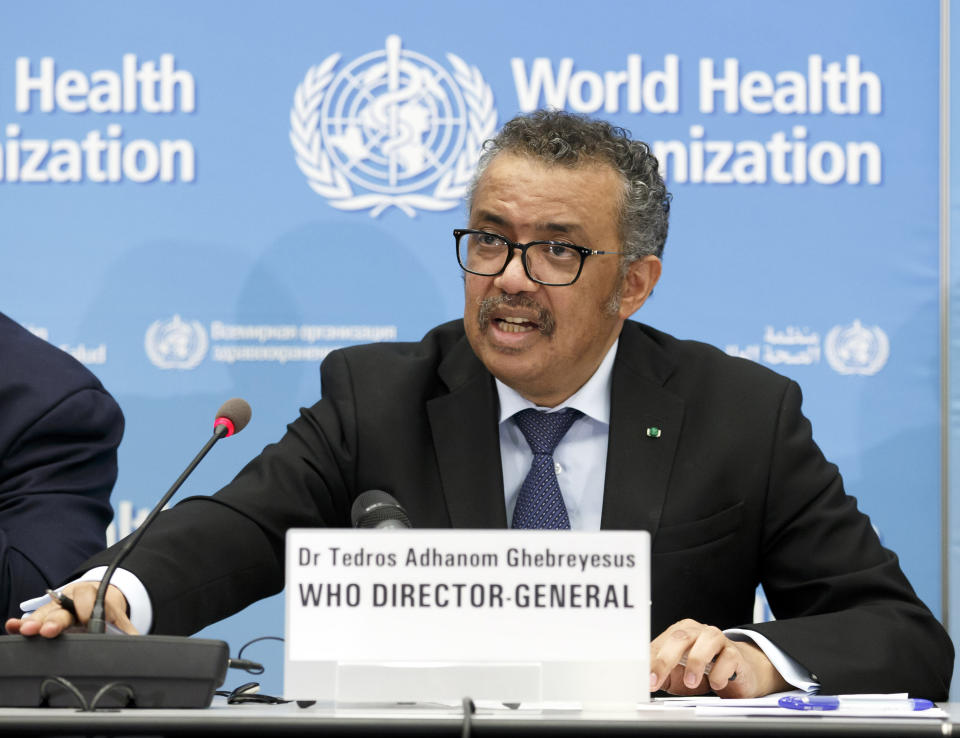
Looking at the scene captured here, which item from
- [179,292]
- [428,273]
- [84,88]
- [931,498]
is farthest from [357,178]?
[931,498]

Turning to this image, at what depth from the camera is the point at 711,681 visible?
6.12 feet

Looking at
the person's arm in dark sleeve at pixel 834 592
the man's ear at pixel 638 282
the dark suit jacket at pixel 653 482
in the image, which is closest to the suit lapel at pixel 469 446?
the dark suit jacket at pixel 653 482

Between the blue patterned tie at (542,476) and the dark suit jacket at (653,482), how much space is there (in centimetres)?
6

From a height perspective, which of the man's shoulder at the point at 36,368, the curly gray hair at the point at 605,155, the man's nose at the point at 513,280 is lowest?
the man's shoulder at the point at 36,368

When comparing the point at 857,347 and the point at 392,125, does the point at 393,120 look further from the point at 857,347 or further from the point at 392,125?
the point at 857,347

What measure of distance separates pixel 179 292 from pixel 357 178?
2.13 feet

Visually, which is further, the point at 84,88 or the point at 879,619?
the point at 84,88

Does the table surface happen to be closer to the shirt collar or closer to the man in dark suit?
the man in dark suit

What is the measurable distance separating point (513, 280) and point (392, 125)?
4.39 feet

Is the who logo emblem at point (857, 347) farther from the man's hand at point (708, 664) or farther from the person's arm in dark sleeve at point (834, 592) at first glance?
the man's hand at point (708, 664)

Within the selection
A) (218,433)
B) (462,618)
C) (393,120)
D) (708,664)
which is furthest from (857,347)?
(462,618)

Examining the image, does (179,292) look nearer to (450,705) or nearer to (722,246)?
(722,246)

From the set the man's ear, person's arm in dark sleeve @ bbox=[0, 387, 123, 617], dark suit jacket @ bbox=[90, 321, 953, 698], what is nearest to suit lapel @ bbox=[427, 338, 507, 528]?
dark suit jacket @ bbox=[90, 321, 953, 698]

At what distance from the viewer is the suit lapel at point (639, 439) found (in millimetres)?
2451
